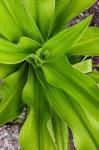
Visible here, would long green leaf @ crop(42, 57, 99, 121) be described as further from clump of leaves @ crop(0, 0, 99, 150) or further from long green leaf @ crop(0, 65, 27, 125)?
long green leaf @ crop(0, 65, 27, 125)

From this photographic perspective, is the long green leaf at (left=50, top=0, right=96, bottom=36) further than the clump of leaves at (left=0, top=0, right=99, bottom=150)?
Yes

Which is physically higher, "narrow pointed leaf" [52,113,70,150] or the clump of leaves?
the clump of leaves

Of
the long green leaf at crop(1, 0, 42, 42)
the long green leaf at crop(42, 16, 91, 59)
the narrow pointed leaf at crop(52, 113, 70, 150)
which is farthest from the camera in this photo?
the narrow pointed leaf at crop(52, 113, 70, 150)

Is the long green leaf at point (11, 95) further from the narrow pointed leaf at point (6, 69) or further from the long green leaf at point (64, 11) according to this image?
the long green leaf at point (64, 11)

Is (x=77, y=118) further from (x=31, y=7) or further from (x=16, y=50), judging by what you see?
(x=31, y=7)

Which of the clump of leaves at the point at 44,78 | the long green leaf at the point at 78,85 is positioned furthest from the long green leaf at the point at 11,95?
the long green leaf at the point at 78,85

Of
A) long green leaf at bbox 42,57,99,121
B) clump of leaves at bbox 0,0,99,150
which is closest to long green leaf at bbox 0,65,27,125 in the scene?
clump of leaves at bbox 0,0,99,150
